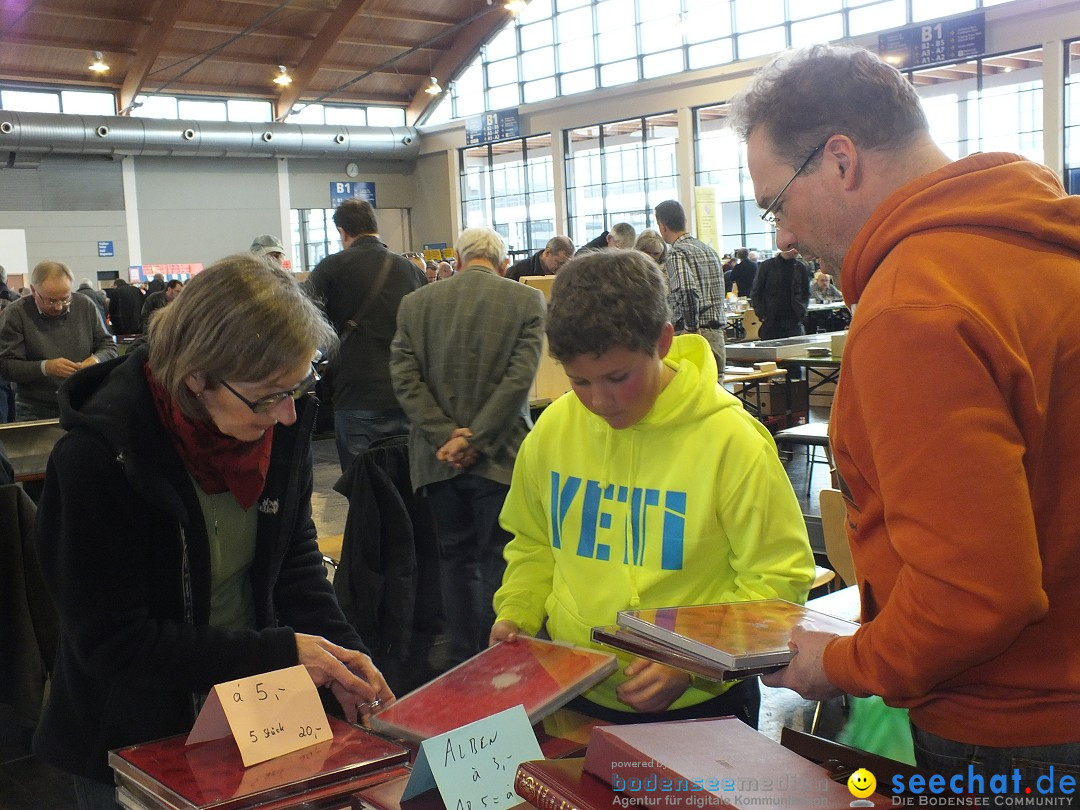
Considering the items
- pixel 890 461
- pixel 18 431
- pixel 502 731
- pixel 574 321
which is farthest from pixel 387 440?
pixel 890 461

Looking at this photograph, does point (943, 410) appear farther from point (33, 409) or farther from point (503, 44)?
point (503, 44)

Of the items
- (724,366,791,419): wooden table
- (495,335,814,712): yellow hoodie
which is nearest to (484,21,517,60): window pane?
(724,366,791,419): wooden table

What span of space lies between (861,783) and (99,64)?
61.9ft

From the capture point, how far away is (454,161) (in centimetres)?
2242

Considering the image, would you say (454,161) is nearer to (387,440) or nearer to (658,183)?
(658,183)

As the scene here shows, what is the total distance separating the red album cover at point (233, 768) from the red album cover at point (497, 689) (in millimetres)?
41

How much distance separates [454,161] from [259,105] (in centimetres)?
433

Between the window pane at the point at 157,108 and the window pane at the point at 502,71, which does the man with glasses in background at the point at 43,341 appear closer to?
the window pane at the point at 157,108

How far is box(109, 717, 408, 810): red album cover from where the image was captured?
1.12 meters

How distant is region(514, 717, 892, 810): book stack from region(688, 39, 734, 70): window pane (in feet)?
56.4

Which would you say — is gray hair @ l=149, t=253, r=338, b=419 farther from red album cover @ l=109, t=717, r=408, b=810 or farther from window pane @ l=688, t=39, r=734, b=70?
window pane @ l=688, t=39, r=734, b=70

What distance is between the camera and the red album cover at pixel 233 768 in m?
1.12

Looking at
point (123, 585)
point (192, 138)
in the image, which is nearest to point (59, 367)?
point (123, 585)

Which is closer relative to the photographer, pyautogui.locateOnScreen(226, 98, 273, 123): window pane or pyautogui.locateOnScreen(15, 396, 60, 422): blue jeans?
pyautogui.locateOnScreen(15, 396, 60, 422): blue jeans
